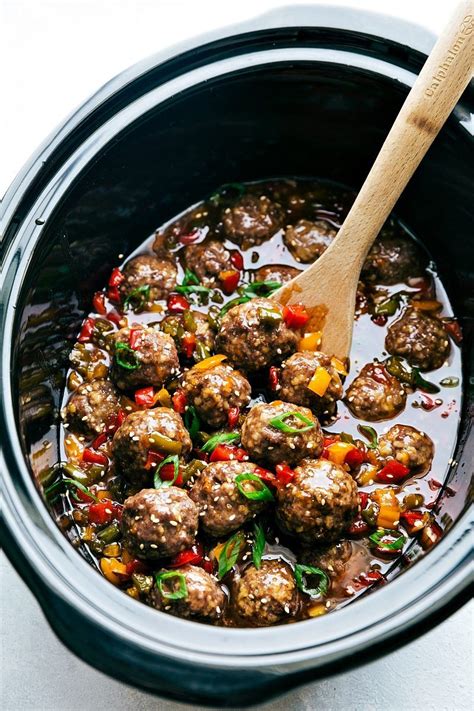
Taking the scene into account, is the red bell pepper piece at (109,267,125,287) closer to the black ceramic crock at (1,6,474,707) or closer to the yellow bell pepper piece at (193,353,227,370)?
the black ceramic crock at (1,6,474,707)

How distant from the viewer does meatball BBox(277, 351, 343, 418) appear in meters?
3.86

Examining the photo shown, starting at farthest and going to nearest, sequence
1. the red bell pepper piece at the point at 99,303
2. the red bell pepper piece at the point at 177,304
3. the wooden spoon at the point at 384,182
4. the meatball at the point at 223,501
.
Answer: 1. the red bell pepper piece at the point at 99,303
2. the red bell pepper piece at the point at 177,304
3. the wooden spoon at the point at 384,182
4. the meatball at the point at 223,501

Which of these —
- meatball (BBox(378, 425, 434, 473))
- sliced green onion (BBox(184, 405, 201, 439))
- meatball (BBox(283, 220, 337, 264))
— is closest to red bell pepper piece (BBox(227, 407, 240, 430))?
sliced green onion (BBox(184, 405, 201, 439))

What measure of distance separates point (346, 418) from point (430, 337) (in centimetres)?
59

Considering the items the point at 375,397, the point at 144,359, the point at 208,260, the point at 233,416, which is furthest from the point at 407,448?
the point at 208,260

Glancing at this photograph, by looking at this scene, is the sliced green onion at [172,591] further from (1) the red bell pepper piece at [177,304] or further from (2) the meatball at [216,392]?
(1) the red bell pepper piece at [177,304]

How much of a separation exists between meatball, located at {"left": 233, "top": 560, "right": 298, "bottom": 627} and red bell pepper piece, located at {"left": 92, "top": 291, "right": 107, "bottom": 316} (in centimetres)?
161

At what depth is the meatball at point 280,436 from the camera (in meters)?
3.67

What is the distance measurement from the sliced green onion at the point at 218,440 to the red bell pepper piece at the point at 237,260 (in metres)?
1.00

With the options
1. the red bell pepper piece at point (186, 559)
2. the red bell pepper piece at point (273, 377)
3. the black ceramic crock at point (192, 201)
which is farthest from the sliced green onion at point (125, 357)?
the red bell pepper piece at point (186, 559)

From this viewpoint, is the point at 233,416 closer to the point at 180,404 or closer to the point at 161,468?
the point at 180,404

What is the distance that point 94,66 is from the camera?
536cm

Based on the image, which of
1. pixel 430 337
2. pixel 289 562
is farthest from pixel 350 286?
pixel 289 562

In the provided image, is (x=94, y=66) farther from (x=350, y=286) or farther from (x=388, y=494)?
(x=388, y=494)
